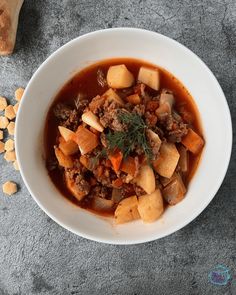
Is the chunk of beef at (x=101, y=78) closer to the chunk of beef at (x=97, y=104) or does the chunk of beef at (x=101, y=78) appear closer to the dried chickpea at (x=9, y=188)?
the chunk of beef at (x=97, y=104)

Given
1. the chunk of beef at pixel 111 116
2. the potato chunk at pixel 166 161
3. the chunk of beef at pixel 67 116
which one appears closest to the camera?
the chunk of beef at pixel 111 116

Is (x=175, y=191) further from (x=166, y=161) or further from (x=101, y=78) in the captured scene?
(x=101, y=78)

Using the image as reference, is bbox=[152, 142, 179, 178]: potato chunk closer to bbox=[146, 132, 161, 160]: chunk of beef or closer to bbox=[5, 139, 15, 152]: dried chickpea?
bbox=[146, 132, 161, 160]: chunk of beef

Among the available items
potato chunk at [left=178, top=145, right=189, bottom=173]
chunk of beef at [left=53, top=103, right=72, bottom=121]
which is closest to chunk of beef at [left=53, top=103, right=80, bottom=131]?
chunk of beef at [left=53, top=103, right=72, bottom=121]

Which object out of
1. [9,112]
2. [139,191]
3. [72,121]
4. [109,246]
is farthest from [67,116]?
[109,246]

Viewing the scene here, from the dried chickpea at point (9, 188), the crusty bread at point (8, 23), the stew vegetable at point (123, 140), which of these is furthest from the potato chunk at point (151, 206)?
the crusty bread at point (8, 23)

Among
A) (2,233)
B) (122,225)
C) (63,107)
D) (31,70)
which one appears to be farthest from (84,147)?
(2,233)

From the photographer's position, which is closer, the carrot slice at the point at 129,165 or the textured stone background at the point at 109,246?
the carrot slice at the point at 129,165
